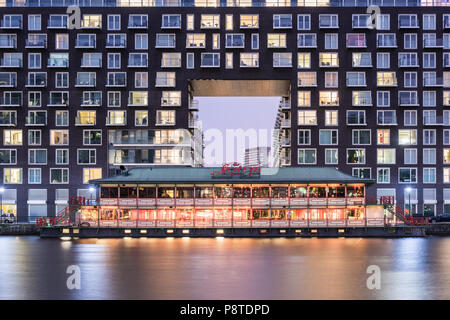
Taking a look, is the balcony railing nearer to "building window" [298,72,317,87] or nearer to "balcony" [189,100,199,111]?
"balcony" [189,100,199,111]

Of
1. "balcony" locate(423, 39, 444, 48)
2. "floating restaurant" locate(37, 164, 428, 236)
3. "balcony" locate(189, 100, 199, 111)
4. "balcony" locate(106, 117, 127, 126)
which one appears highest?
"balcony" locate(423, 39, 444, 48)

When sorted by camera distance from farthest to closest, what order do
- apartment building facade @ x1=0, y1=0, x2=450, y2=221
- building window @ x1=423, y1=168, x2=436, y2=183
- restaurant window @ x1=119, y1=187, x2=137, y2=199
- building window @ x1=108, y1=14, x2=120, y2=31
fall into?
building window @ x1=108, y1=14, x2=120, y2=31
apartment building facade @ x1=0, y1=0, x2=450, y2=221
building window @ x1=423, y1=168, x2=436, y2=183
restaurant window @ x1=119, y1=187, x2=137, y2=199

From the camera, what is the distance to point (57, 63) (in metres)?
92.3

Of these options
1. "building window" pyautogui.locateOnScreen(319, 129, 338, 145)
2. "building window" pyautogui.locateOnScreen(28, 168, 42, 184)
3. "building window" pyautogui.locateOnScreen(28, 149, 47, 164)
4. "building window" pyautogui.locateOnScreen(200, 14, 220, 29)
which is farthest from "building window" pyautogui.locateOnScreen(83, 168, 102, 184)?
"building window" pyautogui.locateOnScreen(319, 129, 338, 145)

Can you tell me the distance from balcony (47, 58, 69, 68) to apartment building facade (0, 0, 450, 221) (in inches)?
7.1

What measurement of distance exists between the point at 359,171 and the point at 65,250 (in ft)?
181

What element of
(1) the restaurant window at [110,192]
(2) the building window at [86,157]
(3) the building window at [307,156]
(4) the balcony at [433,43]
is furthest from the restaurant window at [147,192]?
(4) the balcony at [433,43]

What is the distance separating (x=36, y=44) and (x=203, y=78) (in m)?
30.8

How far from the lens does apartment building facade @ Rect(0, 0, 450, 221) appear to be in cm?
9150

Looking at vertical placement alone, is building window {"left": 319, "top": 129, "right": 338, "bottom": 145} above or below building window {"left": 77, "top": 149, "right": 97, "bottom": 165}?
above

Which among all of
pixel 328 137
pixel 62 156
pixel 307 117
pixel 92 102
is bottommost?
pixel 62 156

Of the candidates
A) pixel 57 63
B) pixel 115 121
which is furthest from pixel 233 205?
pixel 57 63

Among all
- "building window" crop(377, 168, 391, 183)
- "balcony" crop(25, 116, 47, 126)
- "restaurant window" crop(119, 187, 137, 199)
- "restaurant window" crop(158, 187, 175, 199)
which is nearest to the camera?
"restaurant window" crop(119, 187, 137, 199)

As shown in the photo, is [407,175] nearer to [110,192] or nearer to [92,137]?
[110,192]
